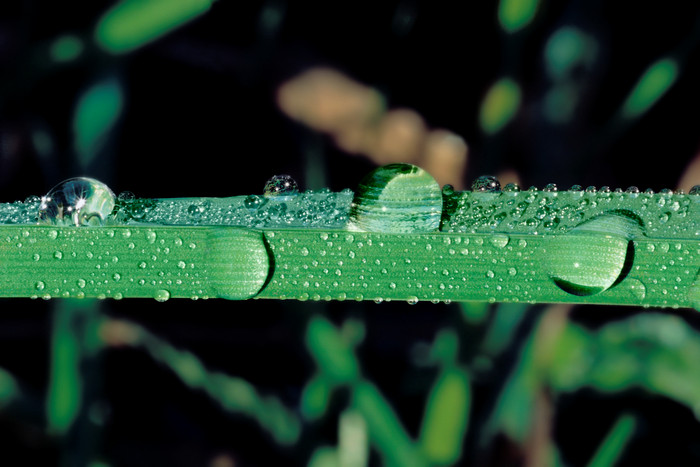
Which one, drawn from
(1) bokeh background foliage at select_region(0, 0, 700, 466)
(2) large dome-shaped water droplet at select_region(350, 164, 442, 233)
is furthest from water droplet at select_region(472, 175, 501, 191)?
(1) bokeh background foliage at select_region(0, 0, 700, 466)

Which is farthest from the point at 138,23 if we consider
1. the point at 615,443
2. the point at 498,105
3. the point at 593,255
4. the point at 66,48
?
the point at 615,443

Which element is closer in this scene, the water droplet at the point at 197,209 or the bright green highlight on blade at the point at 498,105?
the water droplet at the point at 197,209

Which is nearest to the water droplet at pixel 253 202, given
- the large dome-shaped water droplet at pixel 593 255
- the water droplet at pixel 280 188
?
the water droplet at pixel 280 188

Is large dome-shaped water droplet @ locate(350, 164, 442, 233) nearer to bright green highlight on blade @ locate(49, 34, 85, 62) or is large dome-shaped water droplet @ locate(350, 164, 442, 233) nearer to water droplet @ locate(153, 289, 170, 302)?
water droplet @ locate(153, 289, 170, 302)

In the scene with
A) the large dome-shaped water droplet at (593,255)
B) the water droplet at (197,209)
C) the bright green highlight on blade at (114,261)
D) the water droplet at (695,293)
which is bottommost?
the water droplet at (695,293)

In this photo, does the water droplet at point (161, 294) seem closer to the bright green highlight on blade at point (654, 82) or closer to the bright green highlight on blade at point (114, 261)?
the bright green highlight on blade at point (114, 261)

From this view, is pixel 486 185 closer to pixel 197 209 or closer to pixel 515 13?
pixel 197 209

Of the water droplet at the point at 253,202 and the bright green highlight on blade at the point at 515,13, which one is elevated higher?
the bright green highlight on blade at the point at 515,13

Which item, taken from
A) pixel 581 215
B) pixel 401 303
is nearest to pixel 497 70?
pixel 401 303
